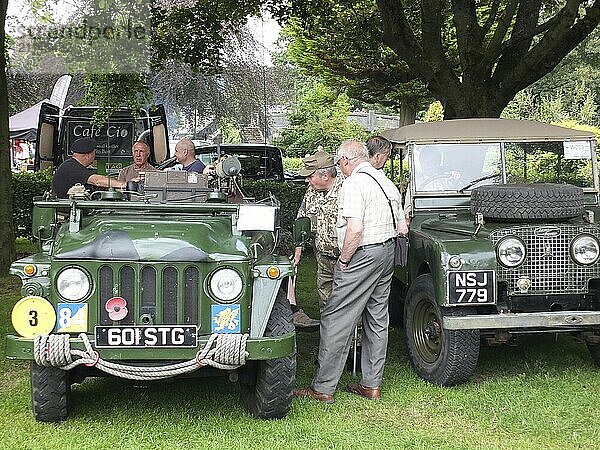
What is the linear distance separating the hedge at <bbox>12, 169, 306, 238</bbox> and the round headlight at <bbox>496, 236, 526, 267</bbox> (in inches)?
352

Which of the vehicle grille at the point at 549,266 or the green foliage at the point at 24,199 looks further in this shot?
the green foliage at the point at 24,199

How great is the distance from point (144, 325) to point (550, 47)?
29.9 ft

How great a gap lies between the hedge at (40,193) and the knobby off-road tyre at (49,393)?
31.8 ft

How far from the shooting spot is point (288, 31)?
89.6 feet

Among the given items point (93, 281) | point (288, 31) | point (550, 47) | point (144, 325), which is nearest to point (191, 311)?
point (144, 325)

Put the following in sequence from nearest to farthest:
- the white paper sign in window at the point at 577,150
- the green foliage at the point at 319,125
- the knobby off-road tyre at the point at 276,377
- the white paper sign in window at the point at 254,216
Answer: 1. the knobby off-road tyre at the point at 276,377
2. the white paper sign in window at the point at 254,216
3. the white paper sign in window at the point at 577,150
4. the green foliage at the point at 319,125

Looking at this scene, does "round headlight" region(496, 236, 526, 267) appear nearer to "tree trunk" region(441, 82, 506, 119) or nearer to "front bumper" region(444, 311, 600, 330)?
"front bumper" region(444, 311, 600, 330)

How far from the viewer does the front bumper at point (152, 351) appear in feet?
16.1

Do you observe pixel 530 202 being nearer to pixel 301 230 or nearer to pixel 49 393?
pixel 301 230

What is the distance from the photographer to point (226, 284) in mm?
5098

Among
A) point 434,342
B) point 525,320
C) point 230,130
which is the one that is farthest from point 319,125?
point 525,320

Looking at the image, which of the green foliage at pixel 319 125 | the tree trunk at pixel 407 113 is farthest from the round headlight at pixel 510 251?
the green foliage at pixel 319 125

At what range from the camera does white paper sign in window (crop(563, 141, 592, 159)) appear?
295 inches

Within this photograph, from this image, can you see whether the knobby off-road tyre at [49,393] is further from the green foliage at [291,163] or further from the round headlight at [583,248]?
the green foliage at [291,163]
